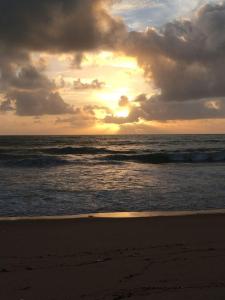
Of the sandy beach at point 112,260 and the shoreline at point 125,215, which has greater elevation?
the sandy beach at point 112,260

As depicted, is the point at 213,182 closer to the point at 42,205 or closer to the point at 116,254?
the point at 42,205

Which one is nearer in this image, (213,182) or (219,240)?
(219,240)

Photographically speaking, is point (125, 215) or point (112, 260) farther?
point (125, 215)

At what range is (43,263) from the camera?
15.2 feet

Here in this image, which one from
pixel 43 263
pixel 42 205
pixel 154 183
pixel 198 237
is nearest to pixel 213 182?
pixel 154 183

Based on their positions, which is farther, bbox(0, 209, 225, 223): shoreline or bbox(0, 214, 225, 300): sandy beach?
bbox(0, 209, 225, 223): shoreline

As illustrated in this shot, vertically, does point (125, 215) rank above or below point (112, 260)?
below

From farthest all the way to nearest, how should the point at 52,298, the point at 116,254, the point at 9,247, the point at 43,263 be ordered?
the point at 9,247 < the point at 116,254 < the point at 43,263 < the point at 52,298

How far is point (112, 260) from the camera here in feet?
15.5

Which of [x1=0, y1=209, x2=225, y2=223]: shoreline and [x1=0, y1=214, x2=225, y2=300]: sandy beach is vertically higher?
[x1=0, y1=214, x2=225, y2=300]: sandy beach

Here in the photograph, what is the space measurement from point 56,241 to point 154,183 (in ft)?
27.4

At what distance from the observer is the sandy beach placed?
12.3 ft

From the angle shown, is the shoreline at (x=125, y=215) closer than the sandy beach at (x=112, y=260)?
No

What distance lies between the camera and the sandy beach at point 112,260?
3.74 metres
